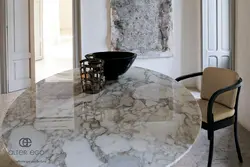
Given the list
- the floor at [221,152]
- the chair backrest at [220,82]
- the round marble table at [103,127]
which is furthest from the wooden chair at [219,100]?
the round marble table at [103,127]

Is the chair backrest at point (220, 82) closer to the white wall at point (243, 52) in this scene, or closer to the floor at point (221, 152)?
the floor at point (221, 152)

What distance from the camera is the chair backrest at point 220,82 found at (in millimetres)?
2855

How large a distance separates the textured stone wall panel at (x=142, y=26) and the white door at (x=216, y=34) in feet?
2.26

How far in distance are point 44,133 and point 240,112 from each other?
326 cm

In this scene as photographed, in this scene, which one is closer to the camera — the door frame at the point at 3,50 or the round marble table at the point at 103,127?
the round marble table at the point at 103,127

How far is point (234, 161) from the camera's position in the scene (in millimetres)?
3035

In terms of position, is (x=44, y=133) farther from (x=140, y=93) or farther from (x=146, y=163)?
(x=140, y=93)

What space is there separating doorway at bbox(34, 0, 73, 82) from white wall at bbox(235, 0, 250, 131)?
466 cm

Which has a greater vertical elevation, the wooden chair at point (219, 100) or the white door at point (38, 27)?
the white door at point (38, 27)

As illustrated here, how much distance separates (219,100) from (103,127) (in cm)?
184

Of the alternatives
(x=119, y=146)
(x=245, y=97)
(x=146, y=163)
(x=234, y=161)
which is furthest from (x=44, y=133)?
(x=245, y=97)

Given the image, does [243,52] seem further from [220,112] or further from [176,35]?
[176,35]

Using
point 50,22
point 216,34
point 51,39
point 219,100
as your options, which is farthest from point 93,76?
point 51,39

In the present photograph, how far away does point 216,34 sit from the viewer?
536 cm
